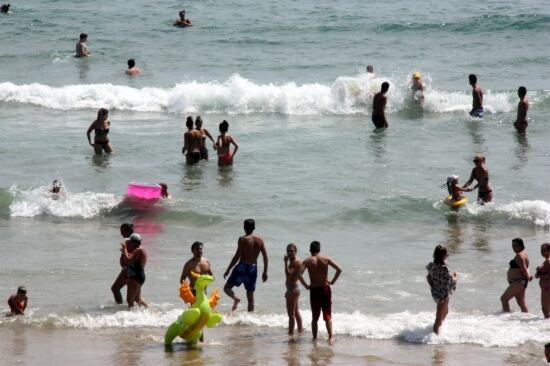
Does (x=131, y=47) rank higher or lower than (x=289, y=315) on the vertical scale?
higher

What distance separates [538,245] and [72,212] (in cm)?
781

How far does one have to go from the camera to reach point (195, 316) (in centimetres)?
1101

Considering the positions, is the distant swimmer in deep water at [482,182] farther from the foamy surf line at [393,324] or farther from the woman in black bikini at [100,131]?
the woman in black bikini at [100,131]

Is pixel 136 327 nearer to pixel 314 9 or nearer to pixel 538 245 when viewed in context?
pixel 538 245

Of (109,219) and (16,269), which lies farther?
(109,219)

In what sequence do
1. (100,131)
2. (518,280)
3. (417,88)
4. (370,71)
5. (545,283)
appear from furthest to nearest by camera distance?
(370,71), (417,88), (100,131), (518,280), (545,283)

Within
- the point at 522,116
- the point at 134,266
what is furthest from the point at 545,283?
the point at 522,116

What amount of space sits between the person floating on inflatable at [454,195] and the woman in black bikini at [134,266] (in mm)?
6073

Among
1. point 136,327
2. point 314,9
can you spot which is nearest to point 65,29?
point 314,9

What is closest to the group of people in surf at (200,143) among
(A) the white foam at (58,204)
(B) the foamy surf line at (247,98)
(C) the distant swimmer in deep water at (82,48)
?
(A) the white foam at (58,204)

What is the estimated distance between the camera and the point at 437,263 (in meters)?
11.5

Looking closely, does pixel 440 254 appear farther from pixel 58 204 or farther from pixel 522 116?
pixel 522 116

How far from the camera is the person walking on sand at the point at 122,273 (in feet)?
41.1

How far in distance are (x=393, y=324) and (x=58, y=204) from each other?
748 cm
